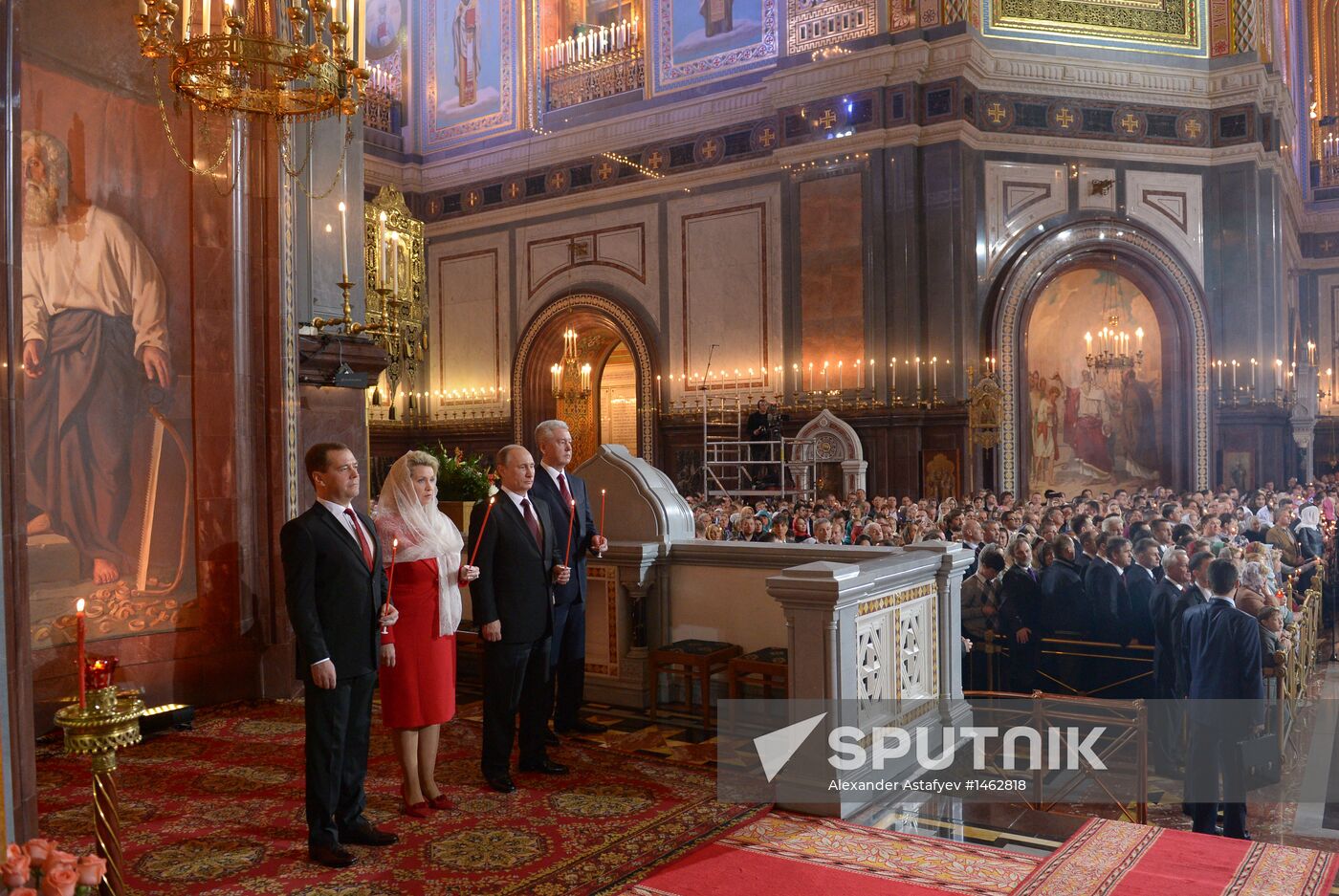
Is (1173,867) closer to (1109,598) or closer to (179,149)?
(1109,598)

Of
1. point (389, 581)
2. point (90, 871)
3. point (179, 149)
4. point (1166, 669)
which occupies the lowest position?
point (1166, 669)

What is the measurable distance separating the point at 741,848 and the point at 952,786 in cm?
139

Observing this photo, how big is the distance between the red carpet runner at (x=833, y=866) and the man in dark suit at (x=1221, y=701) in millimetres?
1309

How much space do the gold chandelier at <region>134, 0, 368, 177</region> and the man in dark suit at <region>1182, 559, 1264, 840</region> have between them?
5.73 m

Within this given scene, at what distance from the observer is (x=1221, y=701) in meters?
5.25

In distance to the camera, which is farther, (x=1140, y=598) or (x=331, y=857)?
(x=1140, y=598)

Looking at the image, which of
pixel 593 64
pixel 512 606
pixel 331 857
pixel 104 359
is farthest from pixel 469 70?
pixel 331 857

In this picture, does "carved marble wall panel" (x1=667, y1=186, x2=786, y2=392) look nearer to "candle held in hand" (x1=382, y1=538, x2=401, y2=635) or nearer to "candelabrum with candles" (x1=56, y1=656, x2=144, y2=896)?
"candle held in hand" (x1=382, y1=538, x2=401, y2=635)

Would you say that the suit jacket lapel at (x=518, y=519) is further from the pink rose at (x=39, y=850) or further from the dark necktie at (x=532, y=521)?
the pink rose at (x=39, y=850)

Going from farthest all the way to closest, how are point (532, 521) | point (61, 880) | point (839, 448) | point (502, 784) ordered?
1. point (839, 448)
2. point (532, 521)
3. point (502, 784)
4. point (61, 880)

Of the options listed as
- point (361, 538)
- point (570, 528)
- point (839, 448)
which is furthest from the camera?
point (839, 448)

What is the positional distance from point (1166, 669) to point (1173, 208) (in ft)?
45.5

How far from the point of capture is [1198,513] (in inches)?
491

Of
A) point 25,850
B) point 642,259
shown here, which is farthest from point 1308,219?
point 25,850
